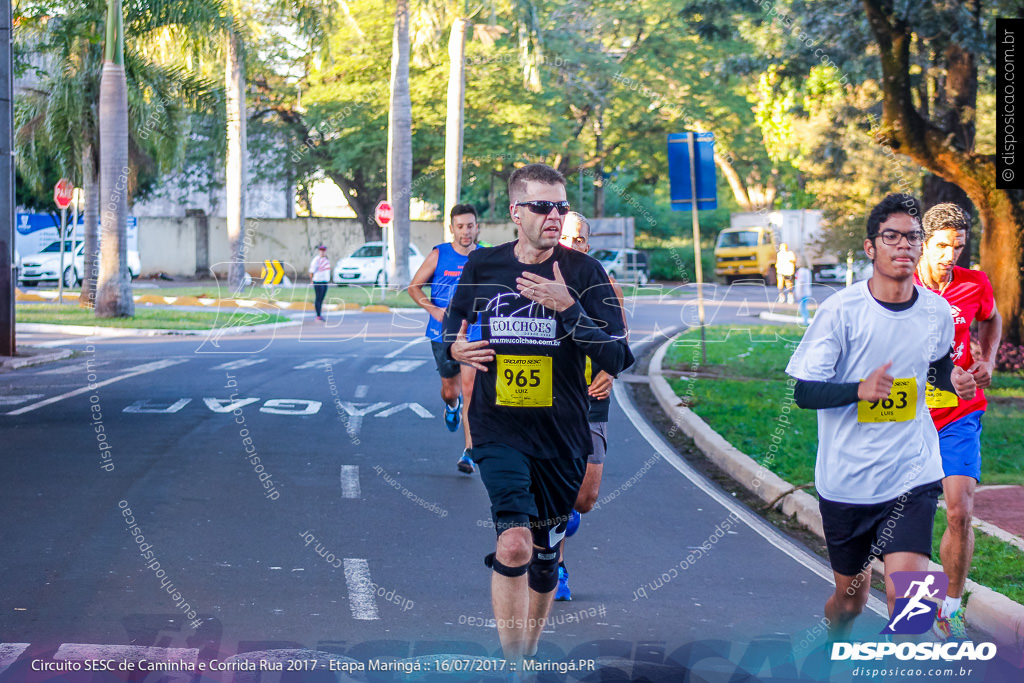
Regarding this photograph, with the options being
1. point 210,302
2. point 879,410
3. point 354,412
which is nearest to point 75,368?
point 354,412

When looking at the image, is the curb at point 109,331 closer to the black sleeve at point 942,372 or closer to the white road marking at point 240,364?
the white road marking at point 240,364

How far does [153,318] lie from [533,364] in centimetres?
2223

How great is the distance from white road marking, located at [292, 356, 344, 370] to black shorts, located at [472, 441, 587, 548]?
12.7 metres

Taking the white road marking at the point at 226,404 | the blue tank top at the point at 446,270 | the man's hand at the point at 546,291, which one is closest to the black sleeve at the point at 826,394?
the man's hand at the point at 546,291

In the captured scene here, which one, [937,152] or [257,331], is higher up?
[937,152]

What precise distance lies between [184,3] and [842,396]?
20488 mm

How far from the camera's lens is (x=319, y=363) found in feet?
59.8

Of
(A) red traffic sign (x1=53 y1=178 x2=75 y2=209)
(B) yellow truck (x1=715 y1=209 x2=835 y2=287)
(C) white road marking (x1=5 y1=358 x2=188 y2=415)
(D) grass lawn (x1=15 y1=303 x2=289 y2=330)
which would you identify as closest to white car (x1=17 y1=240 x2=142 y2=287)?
(D) grass lawn (x1=15 y1=303 x2=289 y2=330)

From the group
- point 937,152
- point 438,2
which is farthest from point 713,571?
point 438,2

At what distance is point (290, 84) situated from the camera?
4722cm

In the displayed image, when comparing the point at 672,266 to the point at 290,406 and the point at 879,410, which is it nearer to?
the point at 290,406

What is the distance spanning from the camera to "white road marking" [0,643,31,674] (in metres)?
4.93

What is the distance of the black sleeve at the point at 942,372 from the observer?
16.4 feet

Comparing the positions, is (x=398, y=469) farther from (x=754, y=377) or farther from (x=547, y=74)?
(x=547, y=74)
